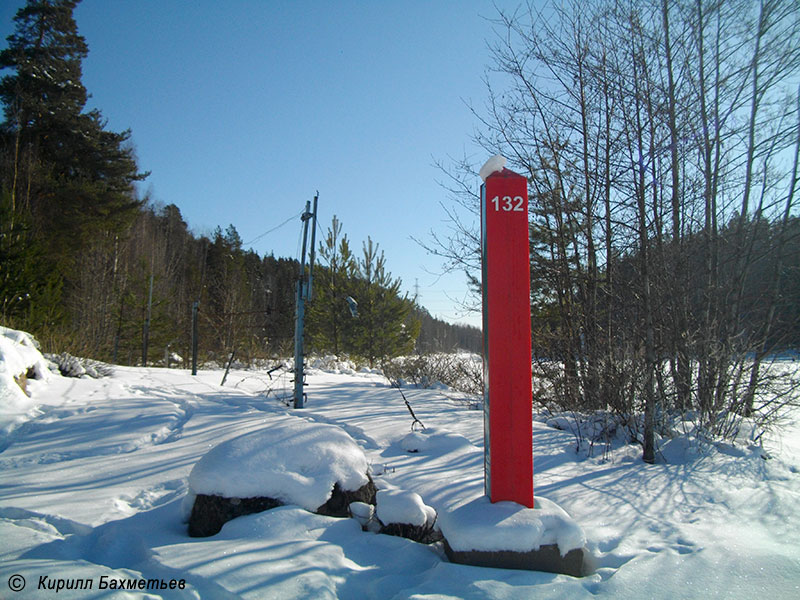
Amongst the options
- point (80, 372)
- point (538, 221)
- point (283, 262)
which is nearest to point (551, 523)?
point (538, 221)

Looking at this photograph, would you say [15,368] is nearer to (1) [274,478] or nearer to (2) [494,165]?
(1) [274,478]

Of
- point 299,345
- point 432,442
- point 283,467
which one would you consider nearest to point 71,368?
point 299,345

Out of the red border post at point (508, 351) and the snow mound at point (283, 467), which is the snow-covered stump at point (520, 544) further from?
the snow mound at point (283, 467)

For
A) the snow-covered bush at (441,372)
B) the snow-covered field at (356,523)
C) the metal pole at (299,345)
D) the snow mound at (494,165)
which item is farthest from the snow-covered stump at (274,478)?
the snow-covered bush at (441,372)

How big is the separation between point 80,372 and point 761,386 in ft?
36.5

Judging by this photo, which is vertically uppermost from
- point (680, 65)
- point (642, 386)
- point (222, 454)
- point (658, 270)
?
point (680, 65)

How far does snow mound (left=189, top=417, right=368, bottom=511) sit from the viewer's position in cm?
254

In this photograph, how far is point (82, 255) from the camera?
1823cm

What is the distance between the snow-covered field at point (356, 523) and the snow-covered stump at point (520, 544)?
0.08 metres

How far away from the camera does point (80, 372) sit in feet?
26.5

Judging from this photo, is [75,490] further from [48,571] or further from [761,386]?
[761,386]

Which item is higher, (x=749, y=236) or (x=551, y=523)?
(x=749, y=236)

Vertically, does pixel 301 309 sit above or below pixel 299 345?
above
